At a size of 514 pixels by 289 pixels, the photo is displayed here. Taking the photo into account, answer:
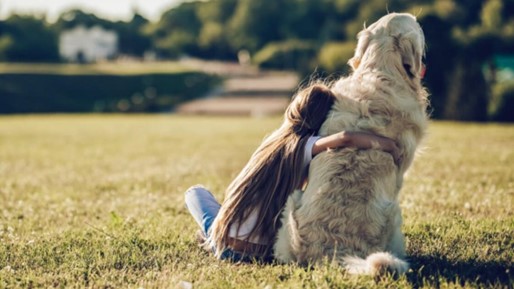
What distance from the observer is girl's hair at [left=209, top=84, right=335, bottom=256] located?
14.5 ft

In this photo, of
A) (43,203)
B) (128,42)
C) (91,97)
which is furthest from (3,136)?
(128,42)

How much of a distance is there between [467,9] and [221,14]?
3025 inches

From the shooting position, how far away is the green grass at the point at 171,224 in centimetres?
420

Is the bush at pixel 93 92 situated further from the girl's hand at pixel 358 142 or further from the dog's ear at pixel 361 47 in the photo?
the girl's hand at pixel 358 142

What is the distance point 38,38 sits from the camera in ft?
257

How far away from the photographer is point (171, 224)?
6215 millimetres

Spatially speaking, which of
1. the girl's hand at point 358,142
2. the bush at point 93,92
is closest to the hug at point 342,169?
the girl's hand at point 358,142

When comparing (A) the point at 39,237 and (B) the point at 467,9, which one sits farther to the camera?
(B) the point at 467,9

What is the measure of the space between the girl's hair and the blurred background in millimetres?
1438

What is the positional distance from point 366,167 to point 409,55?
90cm

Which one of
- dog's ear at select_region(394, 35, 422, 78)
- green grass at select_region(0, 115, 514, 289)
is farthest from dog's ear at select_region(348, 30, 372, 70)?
green grass at select_region(0, 115, 514, 289)

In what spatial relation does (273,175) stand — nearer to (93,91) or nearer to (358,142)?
(358,142)

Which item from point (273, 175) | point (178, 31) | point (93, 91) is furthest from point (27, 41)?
point (273, 175)

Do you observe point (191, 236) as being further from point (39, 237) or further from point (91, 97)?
point (91, 97)
